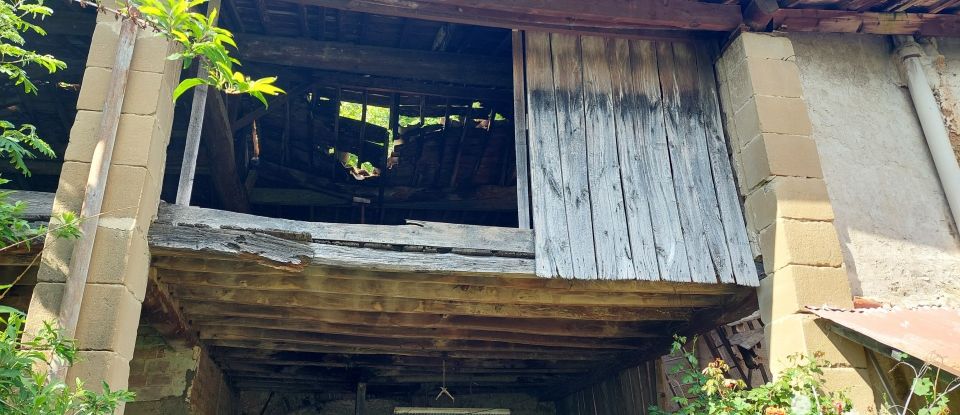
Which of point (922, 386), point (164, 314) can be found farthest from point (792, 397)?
point (164, 314)

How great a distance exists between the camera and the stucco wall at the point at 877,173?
193 inches

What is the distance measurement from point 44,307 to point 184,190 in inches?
44.2

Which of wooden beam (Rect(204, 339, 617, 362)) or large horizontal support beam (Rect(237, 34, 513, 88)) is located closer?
large horizontal support beam (Rect(237, 34, 513, 88))

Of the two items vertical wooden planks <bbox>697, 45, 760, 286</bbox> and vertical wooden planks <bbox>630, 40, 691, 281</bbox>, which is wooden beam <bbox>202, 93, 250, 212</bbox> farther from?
vertical wooden planks <bbox>697, 45, 760, 286</bbox>

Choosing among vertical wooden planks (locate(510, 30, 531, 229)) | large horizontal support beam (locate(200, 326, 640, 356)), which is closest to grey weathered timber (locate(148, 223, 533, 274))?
vertical wooden planks (locate(510, 30, 531, 229))

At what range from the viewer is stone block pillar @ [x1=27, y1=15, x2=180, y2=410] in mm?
3684

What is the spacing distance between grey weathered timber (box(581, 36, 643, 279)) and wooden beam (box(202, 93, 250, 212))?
2950 mm

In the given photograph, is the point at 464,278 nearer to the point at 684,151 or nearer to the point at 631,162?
the point at 631,162

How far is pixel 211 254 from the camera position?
424 centimetres

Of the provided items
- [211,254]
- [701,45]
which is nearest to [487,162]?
[701,45]

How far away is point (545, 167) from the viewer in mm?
4926

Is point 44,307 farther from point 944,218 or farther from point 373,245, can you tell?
point 944,218

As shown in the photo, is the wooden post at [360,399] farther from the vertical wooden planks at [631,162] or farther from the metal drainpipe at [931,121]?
the metal drainpipe at [931,121]

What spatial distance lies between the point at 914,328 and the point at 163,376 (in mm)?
5331
